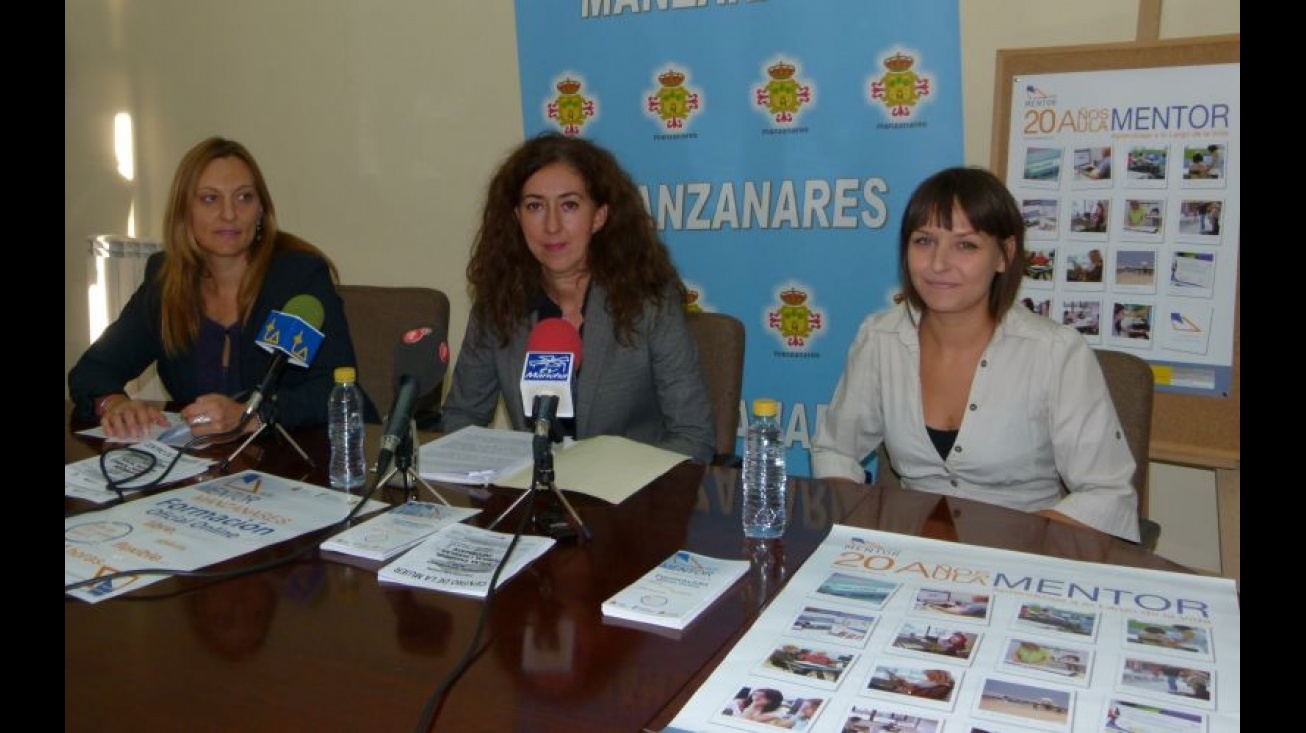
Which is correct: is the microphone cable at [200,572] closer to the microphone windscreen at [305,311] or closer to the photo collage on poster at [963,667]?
the microphone windscreen at [305,311]

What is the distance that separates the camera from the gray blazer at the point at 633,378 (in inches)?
93.0

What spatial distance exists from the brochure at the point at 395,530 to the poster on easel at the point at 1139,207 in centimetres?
191

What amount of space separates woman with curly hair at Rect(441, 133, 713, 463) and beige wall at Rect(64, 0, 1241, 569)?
1380mm

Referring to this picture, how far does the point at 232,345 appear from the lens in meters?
2.63

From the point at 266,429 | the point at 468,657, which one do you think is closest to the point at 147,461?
the point at 266,429

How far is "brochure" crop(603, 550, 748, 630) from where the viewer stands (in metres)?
1.22

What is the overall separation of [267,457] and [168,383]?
871 mm

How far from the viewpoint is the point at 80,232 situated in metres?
4.80

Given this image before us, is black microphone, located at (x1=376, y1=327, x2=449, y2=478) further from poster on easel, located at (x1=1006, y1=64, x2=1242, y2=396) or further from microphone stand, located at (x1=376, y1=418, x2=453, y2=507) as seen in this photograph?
poster on easel, located at (x1=1006, y1=64, x2=1242, y2=396)

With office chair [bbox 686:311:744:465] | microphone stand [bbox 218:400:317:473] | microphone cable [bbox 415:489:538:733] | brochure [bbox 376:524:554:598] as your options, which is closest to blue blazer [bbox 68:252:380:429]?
microphone stand [bbox 218:400:317:473]

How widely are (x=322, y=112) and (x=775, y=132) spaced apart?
1.94 meters

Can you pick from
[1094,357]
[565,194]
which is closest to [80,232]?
[565,194]

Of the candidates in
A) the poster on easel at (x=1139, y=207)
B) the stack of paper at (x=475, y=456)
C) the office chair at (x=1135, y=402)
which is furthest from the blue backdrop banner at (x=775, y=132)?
the stack of paper at (x=475, y=456)
